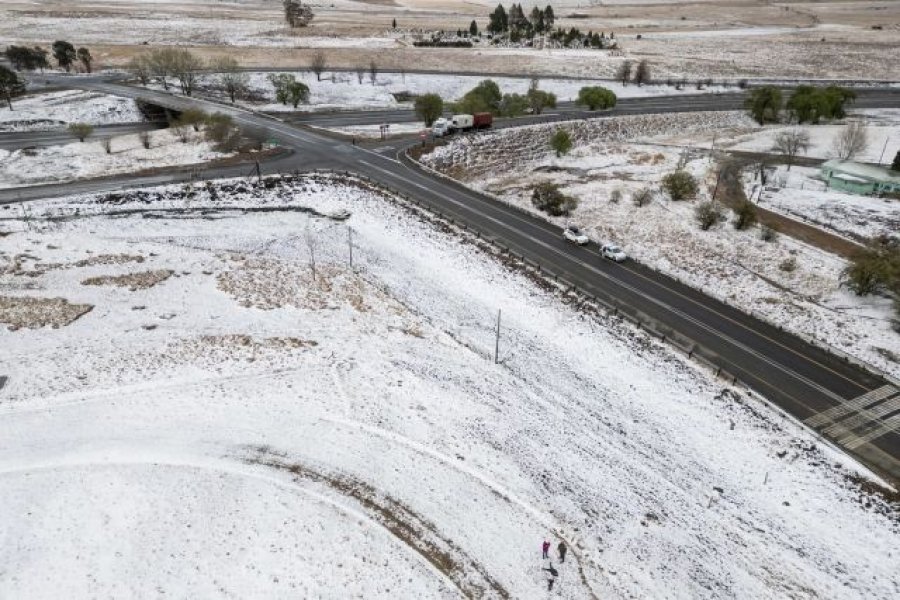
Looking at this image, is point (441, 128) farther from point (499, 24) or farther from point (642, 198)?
point (499, 24)

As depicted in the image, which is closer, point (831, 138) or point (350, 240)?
point (350, 240)

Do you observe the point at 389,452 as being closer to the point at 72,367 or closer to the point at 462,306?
the point at 462,306

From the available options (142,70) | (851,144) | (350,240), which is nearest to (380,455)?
(350,240)

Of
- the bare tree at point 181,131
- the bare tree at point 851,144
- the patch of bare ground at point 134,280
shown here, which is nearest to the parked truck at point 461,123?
the bare tree at point 181,131

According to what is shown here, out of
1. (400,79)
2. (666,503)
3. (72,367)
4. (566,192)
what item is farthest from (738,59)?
(72,367)

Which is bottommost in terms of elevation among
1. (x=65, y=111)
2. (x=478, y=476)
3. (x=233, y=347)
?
(x=478, y=476)
